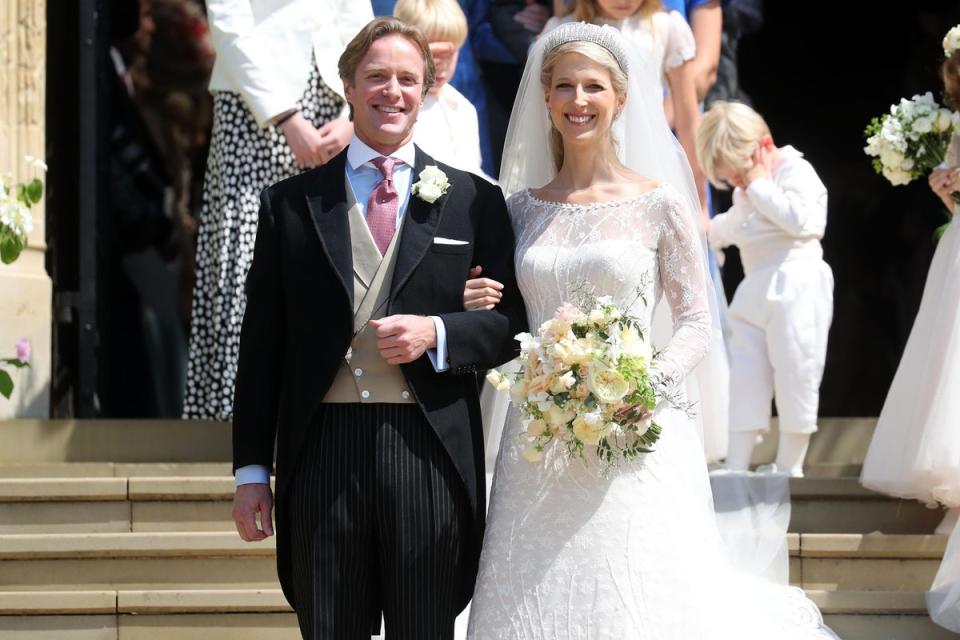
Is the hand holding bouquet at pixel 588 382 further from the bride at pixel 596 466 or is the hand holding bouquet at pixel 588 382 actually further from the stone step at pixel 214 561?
the stone step at pixel 214 561

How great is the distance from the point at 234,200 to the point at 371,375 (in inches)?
113

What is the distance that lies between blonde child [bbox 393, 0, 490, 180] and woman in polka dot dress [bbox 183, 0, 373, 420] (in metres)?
0.39

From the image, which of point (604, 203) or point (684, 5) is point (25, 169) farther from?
point (604, 203)

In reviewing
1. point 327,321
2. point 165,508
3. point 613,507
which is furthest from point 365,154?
point 165,508

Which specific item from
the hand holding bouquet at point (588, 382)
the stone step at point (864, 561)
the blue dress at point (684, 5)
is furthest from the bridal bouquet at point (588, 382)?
the blue dress at point (684, 5)

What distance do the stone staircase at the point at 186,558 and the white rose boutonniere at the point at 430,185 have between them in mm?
2178

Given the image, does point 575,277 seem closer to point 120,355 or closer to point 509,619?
point 509,619

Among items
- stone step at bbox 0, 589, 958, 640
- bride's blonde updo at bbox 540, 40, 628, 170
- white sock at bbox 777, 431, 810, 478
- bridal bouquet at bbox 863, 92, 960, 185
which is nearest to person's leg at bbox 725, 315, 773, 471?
white sock at bbox 777, 431, 810, 478

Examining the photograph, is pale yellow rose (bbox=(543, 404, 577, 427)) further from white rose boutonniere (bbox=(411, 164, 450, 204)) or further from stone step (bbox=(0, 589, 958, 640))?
stone step (bbox=(0, 589, 958, 640))

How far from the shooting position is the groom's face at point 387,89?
413cm

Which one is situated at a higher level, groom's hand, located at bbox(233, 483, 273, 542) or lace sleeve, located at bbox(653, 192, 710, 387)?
lace sleeve, located at bbox(653, 192, 710, 387)

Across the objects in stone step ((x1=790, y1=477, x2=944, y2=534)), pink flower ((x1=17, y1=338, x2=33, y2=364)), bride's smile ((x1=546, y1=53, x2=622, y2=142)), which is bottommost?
stone step ((x1=790, y1=477, x2=944, y2=534))

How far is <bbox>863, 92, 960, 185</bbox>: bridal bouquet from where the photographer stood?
6.37 m

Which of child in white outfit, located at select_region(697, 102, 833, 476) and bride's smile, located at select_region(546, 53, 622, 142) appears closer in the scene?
bride's smile, located at select_region(546, 53, 622, 142)
